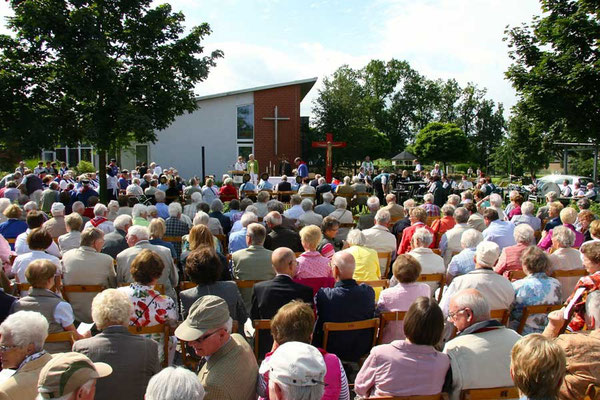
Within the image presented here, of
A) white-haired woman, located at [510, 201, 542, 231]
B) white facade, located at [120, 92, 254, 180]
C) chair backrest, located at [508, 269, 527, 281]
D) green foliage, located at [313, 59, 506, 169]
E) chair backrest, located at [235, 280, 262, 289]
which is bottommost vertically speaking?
chair backrest, located at [235, 280, 262, 289]

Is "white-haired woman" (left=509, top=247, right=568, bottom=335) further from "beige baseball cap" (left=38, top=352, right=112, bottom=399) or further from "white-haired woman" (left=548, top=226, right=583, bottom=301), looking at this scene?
"beige baseball cap" (left=38, top=352, right=112, bottom=399)

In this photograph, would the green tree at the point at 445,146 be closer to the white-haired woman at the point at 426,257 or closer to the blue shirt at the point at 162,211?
the blue shirt at the point at 162,211

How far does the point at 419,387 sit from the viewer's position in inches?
118

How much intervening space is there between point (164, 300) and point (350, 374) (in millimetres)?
1898

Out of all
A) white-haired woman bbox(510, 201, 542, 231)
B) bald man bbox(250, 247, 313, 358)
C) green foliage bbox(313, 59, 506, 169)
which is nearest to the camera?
bald man bbox(250, 247, 313, 358)

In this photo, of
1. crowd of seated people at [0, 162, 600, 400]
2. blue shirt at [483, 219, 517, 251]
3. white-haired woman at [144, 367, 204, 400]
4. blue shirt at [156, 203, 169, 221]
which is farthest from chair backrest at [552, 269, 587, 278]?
blue shirt at [156, 203, 169, 221]

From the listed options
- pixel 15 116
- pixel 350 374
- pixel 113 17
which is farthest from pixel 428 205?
pixel 15 116

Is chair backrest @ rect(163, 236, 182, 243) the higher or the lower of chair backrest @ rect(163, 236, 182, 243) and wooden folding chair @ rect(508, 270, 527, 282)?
the higher

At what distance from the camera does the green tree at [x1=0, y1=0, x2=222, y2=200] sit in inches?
476

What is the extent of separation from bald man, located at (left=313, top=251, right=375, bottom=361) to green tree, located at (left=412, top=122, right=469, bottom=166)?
44.8m

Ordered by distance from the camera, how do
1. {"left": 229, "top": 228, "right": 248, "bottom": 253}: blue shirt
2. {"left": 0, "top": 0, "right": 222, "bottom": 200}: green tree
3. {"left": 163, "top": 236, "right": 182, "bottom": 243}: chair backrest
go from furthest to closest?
{"left": 0, "top": 0, "right": 222, "bottom": 200}: green tree → {"left": 163, "top": 236, "right": 182, "bottom": 243}: chair backrest → {"left": 229, "top": 228, "right": 248, "bottom": 253}: blue shirt

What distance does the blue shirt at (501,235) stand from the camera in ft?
23.4

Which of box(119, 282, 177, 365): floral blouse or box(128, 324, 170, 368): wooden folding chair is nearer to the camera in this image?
box(128, 324, 170, 368): wooden folding chair

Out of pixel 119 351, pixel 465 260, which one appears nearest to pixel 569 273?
pixel 465 260
